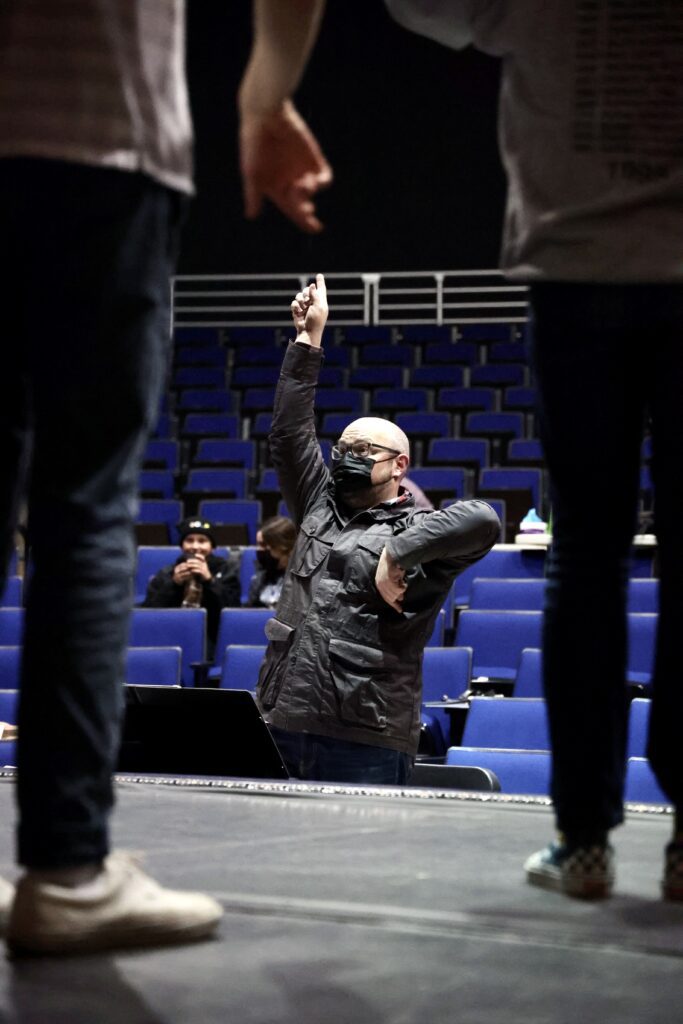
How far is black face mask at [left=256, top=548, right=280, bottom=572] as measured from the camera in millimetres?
5004

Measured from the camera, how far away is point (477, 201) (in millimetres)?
10633

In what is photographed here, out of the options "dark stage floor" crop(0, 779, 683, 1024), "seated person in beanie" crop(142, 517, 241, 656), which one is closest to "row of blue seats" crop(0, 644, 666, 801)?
"seated person in beanie" crop(142, 517, 241, 656)

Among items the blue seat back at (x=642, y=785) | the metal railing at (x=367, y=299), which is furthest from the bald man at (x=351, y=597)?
the metal railing at (x=367, y=299)

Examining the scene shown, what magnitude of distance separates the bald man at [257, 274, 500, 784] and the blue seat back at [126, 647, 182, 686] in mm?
1260

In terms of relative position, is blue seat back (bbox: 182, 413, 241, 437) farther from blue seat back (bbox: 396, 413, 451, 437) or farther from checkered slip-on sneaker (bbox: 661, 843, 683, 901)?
checkered slip-on sneaker (bbox: 661, 843, 683, 901)

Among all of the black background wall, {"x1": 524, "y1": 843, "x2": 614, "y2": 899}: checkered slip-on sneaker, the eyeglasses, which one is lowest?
{"x1": 524, "y1": 843, "x2": 614, "y2": 899}: checkered slip-on sneaker

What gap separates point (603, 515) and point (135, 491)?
447mm

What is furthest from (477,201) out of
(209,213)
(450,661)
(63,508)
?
(63,508)

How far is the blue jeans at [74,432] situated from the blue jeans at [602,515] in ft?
1.32

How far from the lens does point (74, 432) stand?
1.02 m

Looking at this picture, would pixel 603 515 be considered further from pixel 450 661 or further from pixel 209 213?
pixel 209 213

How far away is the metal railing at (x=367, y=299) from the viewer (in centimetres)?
998

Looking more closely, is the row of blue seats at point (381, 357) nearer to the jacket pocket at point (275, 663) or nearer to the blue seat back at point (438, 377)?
the blue seat back at point (438, 377)

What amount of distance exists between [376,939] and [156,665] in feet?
10.1
